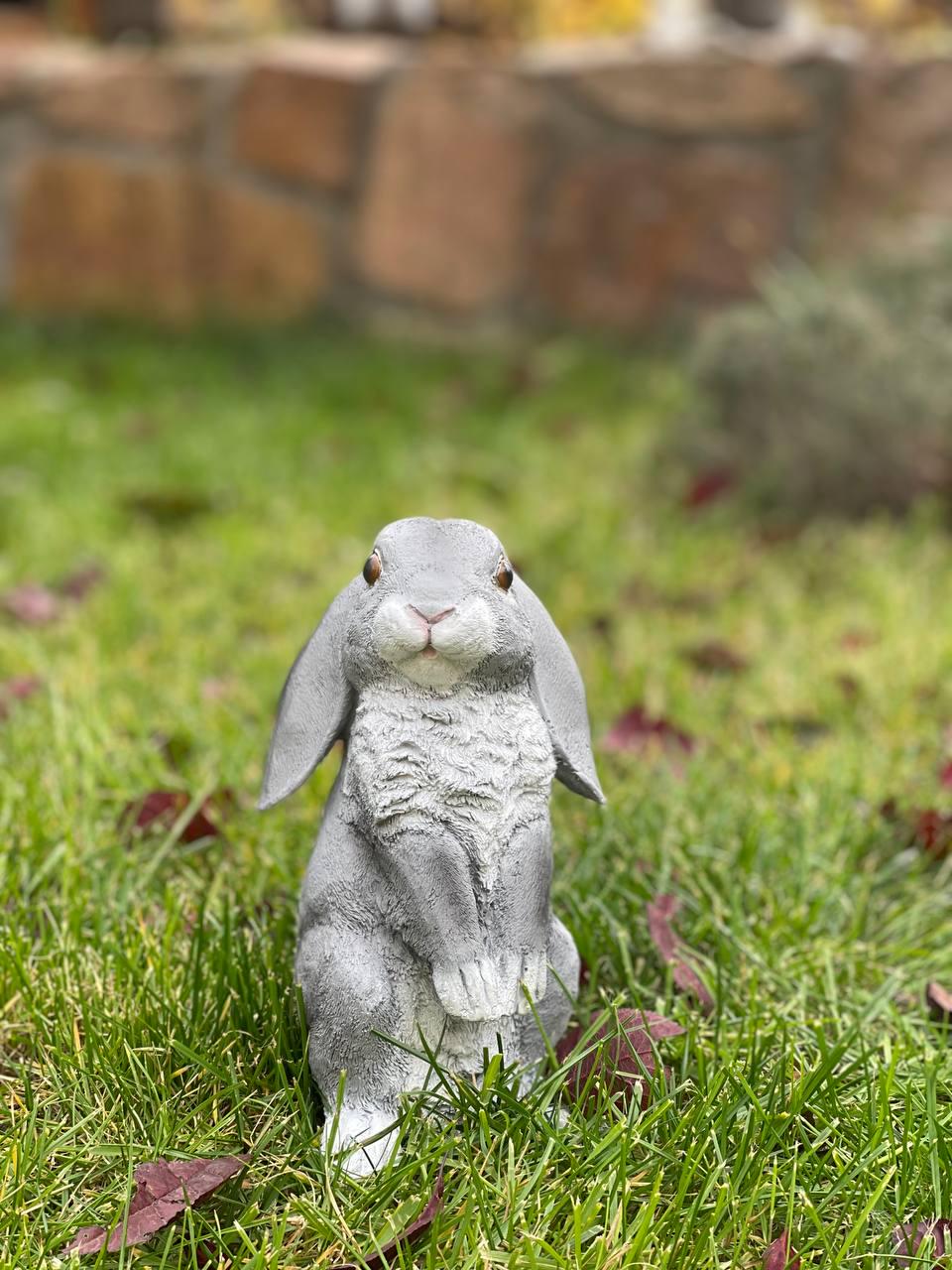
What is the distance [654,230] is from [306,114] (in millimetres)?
1557

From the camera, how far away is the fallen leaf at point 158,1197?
1.45 metres

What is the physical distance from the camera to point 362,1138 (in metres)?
1.55

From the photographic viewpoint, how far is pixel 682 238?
5730 millimetres

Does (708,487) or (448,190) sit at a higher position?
(448,190)

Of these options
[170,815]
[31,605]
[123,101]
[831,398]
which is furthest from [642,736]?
[123,101]

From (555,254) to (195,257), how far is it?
158 cm

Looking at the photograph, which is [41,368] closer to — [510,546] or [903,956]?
[510,546]

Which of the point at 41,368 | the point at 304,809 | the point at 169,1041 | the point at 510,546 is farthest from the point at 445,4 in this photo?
the point at 169,1041

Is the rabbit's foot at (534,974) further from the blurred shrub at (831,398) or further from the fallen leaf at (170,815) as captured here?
the blurred shrub at (831,398)

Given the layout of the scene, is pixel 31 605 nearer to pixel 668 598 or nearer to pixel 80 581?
pixel 80 581

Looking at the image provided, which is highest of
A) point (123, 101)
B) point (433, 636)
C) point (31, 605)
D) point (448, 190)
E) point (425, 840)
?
point (123, 101)

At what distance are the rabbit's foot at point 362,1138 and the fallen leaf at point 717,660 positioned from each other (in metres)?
1.80

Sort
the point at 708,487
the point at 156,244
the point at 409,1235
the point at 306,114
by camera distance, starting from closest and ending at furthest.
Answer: the point at 409,1235
the point at 708,487
the point at 306,114
the point at 156,244

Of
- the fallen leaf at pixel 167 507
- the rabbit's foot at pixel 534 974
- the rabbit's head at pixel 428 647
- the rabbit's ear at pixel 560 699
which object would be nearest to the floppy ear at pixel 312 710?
the rabbit's head at pixel 428 647
